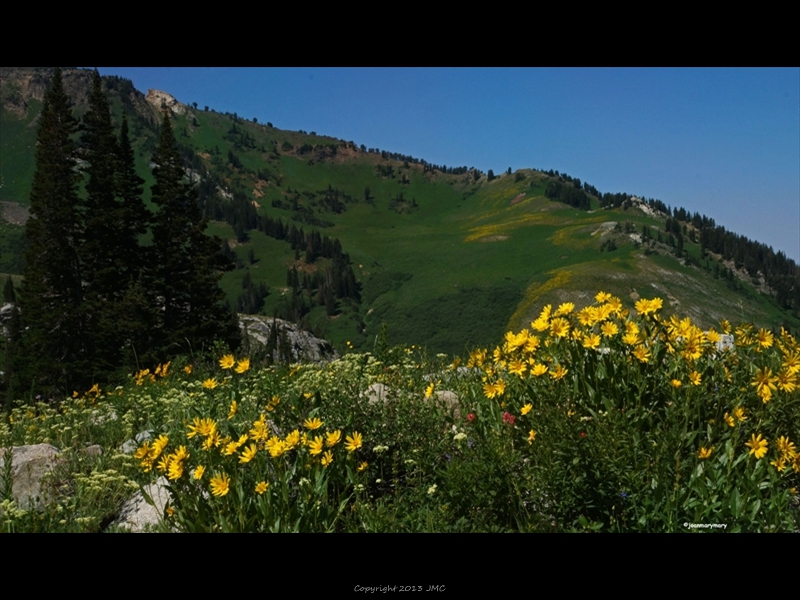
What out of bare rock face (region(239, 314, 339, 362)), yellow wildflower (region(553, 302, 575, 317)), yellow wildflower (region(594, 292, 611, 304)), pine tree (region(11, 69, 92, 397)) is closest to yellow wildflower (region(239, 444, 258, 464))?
yellow wildflower (region(553, 302, 575, 317))

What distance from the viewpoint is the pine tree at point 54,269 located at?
20.2 m

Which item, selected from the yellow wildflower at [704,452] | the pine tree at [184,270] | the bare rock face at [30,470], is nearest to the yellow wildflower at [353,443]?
the yellow wildflower at [704,452]

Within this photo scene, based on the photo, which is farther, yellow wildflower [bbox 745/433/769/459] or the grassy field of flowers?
yellow wildflower [bbox 745/433/769/459]

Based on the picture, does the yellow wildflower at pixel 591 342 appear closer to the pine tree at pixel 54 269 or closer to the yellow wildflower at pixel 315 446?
the yellow wildflower at pixel 315 446

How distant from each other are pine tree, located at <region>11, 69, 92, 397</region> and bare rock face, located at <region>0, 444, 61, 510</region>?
16409mm

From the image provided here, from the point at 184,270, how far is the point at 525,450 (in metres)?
26.1

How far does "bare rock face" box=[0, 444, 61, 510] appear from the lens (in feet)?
14.9

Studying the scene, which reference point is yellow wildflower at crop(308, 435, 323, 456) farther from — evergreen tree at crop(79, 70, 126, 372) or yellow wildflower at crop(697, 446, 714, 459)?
evergreen tree at crop(79, 70, 126, 372)

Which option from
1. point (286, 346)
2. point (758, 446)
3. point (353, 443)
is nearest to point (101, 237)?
point (286, 346)

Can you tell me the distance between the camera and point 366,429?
447cm

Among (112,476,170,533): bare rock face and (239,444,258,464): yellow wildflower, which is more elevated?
(239,444,258,464): yellow wildflower
